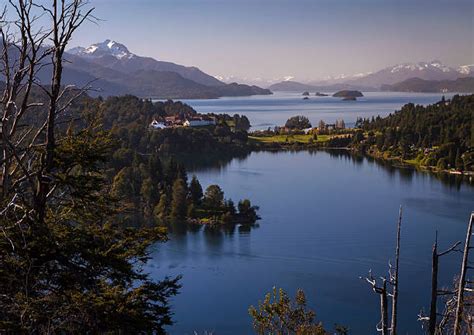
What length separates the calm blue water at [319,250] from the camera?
682cm

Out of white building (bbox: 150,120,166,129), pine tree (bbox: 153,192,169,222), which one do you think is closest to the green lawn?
white building (bbox: 150,120,166,129)

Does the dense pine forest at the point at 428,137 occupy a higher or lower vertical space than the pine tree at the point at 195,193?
higher

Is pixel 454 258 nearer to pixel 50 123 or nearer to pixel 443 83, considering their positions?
pixel 50 123

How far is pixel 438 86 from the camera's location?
78.8 metres

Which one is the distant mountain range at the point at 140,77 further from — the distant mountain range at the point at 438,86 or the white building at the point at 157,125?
the white building at the point at 157,125

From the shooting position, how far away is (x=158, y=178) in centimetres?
1463

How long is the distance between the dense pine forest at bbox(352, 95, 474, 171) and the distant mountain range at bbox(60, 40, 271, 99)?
103 ft

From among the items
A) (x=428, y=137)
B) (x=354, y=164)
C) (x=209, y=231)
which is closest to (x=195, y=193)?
(x=209, y=231)

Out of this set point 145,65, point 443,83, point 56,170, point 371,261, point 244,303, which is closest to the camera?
point 56,170

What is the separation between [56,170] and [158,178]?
12.4 meters

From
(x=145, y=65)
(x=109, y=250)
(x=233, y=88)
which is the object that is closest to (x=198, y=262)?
(x=109, y=250)

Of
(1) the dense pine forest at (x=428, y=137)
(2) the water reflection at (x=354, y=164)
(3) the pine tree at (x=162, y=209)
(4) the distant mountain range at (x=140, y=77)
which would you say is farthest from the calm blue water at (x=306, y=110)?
(3) the pine tree at (x=162, y=209)

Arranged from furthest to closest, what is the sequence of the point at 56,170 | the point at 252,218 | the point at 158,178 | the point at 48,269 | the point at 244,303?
the point at 158,178, the point at 252,218, the point at 244,303, the point at 56,170, the point at 48,269

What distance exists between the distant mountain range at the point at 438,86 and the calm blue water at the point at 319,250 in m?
55.0
